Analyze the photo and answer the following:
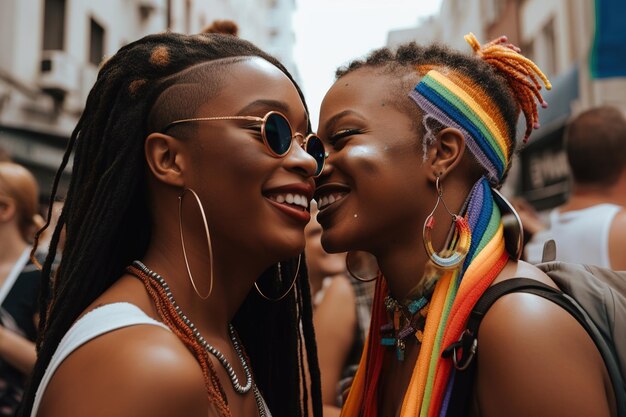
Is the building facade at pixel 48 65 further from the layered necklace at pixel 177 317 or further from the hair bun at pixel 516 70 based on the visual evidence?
the layered necklace at pixel 177 317

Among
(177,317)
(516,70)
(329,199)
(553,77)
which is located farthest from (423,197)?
(553,77)

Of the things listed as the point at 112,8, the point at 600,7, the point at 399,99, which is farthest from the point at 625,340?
the point at 112,8

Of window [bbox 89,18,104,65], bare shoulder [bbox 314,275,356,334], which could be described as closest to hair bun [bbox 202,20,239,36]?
bare shoulder [bbox 314,275,356,334]

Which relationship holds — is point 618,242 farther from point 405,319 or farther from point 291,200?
point 291,200

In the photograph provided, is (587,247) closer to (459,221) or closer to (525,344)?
(459,221)

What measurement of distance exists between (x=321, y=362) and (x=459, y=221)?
170 centimetres

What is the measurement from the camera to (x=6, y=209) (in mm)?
4008

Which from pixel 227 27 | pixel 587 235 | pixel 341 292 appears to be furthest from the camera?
pixel 341 292

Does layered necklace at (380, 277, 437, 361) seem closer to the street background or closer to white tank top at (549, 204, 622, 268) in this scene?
white tank top at (549, 204, 622, 268)

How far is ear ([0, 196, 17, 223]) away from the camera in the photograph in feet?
13.1

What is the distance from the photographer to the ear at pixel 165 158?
6.32 ft

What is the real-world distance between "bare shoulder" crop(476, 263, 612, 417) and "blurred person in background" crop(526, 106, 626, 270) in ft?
6.30

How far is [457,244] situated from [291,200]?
0.58 metres

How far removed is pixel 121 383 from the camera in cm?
147
